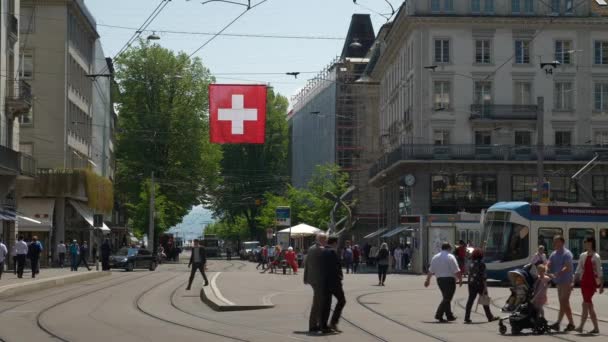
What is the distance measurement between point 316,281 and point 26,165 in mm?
39194

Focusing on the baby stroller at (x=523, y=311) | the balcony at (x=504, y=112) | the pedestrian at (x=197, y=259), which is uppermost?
the balcony at (x=504, y=112)

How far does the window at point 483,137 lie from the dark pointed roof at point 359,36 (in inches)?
1985

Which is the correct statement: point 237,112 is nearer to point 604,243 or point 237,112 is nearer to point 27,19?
point 604,243

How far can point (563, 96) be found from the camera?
74.4m

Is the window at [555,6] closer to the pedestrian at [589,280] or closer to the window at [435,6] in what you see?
the window at [435,6]

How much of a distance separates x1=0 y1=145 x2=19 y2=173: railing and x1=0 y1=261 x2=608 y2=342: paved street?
1549 centimetres

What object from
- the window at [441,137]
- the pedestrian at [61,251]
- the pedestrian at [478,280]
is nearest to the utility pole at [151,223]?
the pedestrian at [61,251]

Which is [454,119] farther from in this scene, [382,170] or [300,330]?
[300,330]

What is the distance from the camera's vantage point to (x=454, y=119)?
73.3 m

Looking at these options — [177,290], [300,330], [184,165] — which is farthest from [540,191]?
[184,165]

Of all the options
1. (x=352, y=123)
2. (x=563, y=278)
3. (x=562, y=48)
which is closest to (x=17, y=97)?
(x=562, y=48)

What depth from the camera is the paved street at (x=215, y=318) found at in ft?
64.3

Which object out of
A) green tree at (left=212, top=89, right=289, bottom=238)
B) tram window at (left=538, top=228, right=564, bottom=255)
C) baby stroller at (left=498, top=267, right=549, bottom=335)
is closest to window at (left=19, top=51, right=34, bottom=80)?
tram window at (left=538, top=228, right=564, bottom=255)

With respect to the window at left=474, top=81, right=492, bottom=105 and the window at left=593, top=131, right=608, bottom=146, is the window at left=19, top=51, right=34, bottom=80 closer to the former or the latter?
the window at left=474, top=81, right=492, bottom=105
